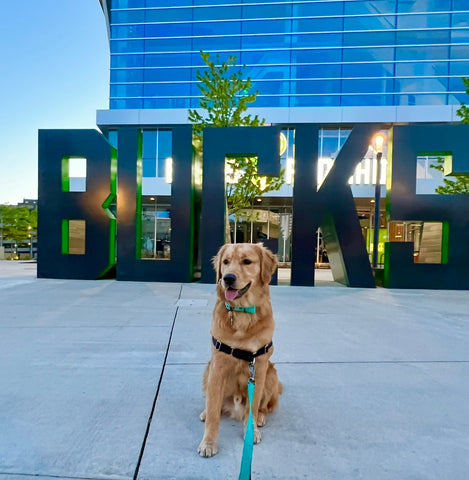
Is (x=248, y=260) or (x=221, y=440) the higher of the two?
(x=248, y=260)

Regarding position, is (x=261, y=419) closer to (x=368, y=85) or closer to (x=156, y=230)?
(x=156, y=230)

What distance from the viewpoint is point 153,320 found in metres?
4.98

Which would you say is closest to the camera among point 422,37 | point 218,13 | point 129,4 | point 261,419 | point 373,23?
point 261,419

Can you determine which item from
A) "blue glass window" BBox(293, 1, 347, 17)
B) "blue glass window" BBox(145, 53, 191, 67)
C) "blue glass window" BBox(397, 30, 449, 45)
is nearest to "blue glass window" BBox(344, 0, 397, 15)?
"blue glass window" BBox(293, 1, 347, 17)

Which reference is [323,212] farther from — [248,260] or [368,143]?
[248,260]

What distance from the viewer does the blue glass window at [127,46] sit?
22734 millimetres

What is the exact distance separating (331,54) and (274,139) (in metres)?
17.8

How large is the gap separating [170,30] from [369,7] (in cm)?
1545

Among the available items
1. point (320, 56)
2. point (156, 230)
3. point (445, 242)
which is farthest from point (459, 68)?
point (156, 230)

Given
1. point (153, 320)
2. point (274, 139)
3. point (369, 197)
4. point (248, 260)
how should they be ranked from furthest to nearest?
point (369, 197)
point (274, 139)
point (153, 320)
point (248, 260)

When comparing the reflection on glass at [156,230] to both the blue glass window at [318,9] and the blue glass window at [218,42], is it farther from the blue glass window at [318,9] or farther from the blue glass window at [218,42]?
the blue glass window at [318,9]

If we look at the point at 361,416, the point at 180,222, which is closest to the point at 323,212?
the point at 180,222

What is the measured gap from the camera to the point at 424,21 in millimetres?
21219

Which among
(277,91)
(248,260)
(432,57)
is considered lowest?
(248,260)
